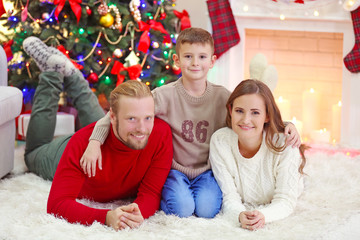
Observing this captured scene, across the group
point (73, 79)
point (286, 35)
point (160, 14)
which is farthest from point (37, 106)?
point (286, 35)

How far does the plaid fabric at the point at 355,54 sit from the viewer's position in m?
3.45

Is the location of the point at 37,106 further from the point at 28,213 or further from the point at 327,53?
the point at 327,53

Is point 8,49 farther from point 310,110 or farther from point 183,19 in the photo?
point 310,110

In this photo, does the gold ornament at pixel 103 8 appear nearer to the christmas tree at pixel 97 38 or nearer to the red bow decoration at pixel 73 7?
the christmas tree at pixel 97 38

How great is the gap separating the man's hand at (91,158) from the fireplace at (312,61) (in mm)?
1951

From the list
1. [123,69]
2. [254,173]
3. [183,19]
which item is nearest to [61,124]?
[123,69]

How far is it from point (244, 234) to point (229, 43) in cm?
212

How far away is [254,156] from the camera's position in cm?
207

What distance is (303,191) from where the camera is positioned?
90.2 inches

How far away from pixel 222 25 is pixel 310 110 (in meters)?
0.93

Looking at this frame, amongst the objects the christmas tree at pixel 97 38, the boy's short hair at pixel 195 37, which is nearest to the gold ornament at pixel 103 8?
the christmas tree at pixel 97 38

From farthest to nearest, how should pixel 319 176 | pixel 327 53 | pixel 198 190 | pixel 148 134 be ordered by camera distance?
1. pixel 327 53
2. pixel 319 176
3. pixel 198 190
4. pixel 148 134

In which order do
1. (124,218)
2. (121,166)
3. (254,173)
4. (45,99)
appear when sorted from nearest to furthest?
(124,218)
(121,166)
(254,173)
(45,99)

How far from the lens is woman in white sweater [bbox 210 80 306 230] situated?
200 centimetres
